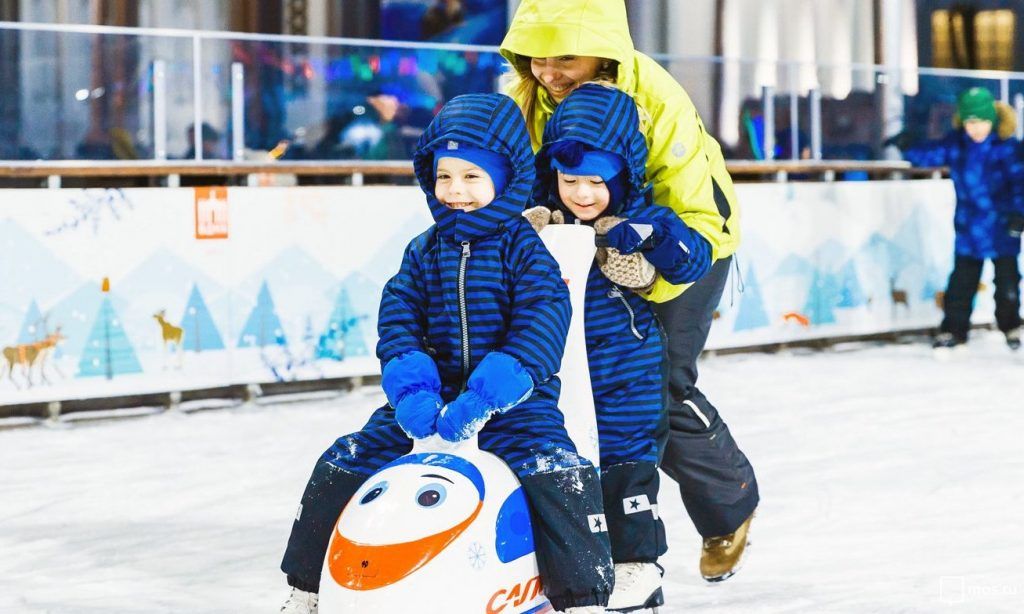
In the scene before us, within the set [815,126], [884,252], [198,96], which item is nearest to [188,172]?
[198,96]

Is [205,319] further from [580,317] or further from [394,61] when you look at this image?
[580,317]

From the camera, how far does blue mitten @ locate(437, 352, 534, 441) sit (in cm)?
231

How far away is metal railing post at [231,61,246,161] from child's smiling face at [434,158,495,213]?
3.95m

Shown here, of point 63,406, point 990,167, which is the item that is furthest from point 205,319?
point 990,167

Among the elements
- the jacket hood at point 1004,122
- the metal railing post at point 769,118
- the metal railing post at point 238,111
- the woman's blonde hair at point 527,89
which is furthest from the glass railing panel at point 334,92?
the woman's blonde hair at point 527,89

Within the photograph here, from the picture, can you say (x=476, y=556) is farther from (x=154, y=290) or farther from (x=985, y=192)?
(x=985, y=192)

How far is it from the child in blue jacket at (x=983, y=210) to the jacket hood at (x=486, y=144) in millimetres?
5628

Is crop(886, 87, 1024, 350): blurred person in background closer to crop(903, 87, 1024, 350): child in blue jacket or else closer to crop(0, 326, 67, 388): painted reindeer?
crop(903, 87, 1024, 350): child in blue jacket

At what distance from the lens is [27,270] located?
18.7 ft

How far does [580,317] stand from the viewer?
2.73m

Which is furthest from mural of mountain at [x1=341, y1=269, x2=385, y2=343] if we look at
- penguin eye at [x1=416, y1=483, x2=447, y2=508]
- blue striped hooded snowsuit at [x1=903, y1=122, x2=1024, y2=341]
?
penguin eye at [x1=416, y1=483, x2=447, y2=508]

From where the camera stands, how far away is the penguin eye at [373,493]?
7.43 ft

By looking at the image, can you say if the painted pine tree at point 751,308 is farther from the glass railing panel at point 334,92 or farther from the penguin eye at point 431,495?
the penguin eye at point 431,495

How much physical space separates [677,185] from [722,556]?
0.97 metres
